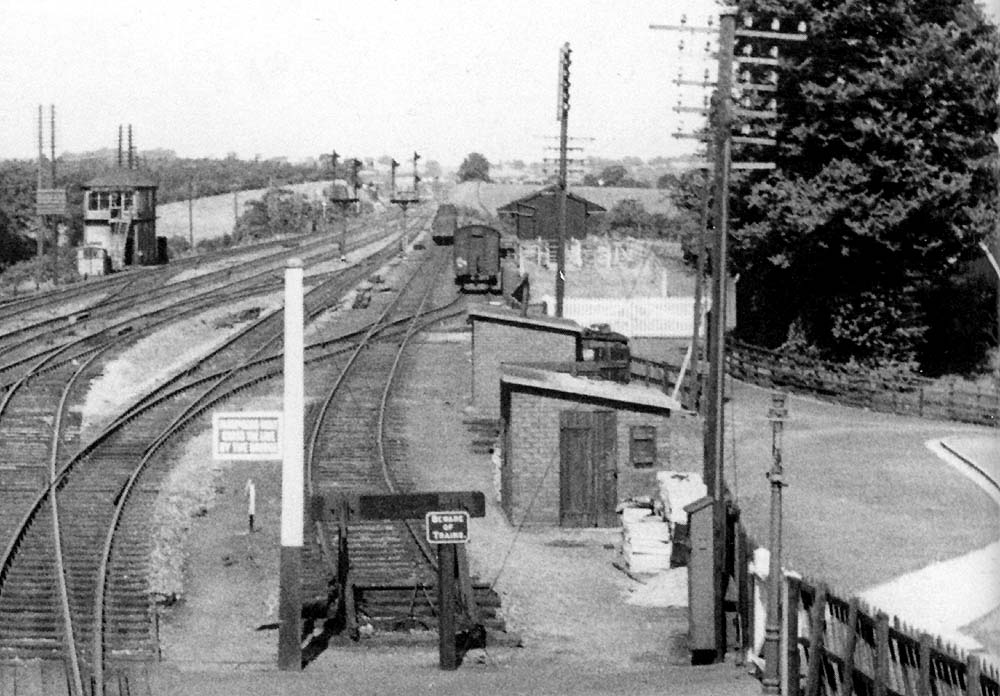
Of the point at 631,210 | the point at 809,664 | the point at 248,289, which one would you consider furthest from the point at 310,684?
the point at 631,210

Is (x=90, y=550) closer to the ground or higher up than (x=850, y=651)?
closer to the ground

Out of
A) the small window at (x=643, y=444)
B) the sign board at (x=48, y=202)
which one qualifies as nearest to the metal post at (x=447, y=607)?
the small window at (x=643, y=444)

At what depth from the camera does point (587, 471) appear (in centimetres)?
2066

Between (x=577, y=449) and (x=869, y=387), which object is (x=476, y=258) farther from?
(x=577, y=449)

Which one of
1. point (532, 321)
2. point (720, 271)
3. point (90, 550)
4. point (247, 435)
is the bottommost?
point (90, 550)

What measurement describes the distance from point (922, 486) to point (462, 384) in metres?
11.3

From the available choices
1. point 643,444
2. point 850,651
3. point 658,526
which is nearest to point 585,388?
point 643,444

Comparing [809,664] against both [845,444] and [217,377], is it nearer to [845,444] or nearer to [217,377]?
[845,444]

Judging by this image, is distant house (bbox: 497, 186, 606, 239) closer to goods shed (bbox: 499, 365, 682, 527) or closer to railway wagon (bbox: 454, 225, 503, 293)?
railway wagon (bbox: 454, 225, 503, 293)

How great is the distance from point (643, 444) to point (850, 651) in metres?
9.85

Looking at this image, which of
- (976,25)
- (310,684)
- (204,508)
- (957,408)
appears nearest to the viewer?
(310,684)

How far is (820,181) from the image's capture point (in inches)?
1219

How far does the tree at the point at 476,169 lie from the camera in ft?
546

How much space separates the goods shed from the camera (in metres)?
20.5
